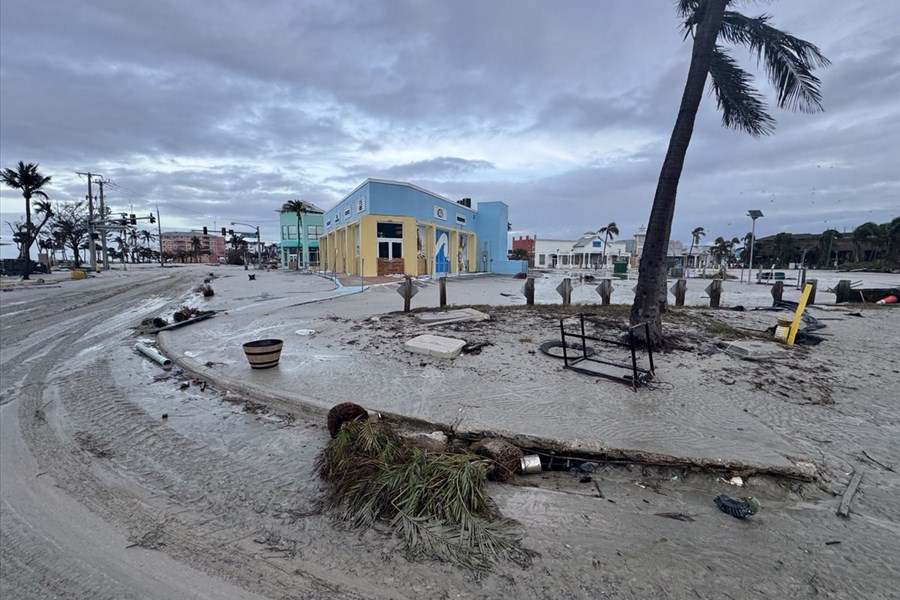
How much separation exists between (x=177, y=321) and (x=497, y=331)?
8.52m

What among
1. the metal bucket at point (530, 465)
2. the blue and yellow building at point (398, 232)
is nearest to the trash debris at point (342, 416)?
the metal bucket at point (530, 465)

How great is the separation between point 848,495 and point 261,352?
656cm

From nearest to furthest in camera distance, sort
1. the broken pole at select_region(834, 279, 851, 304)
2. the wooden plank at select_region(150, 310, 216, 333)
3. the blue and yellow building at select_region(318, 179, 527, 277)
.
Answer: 1. the wooden plank at select_region(150, 310, 216, 333)
2. the broken pole at select_region(834, 279, 851, 304)
3. the blue and yellow building at select_region(318, 179, 527, 277)

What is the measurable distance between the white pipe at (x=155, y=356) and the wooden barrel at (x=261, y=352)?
1.81 m

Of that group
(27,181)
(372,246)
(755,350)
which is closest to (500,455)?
(755,350)

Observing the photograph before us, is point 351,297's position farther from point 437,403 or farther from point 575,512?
point 575,512

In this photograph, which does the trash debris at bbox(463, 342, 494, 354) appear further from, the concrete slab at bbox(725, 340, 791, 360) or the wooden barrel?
the concrete slab at bbox(725, 340, 791, 360)

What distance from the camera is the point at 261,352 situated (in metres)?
5.81

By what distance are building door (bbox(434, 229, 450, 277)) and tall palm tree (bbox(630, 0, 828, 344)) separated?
2390 cm

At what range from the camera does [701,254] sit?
7431cm

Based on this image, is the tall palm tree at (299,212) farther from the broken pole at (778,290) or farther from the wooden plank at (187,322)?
the broken pole at (778,290)

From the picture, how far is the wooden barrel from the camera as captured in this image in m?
5.81

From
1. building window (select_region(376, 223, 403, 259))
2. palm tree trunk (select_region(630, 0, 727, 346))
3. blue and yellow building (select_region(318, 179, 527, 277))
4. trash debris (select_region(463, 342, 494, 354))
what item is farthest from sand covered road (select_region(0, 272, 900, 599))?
building window (select_region(376, 223, 403, 259))

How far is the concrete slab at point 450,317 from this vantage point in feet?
31.5
